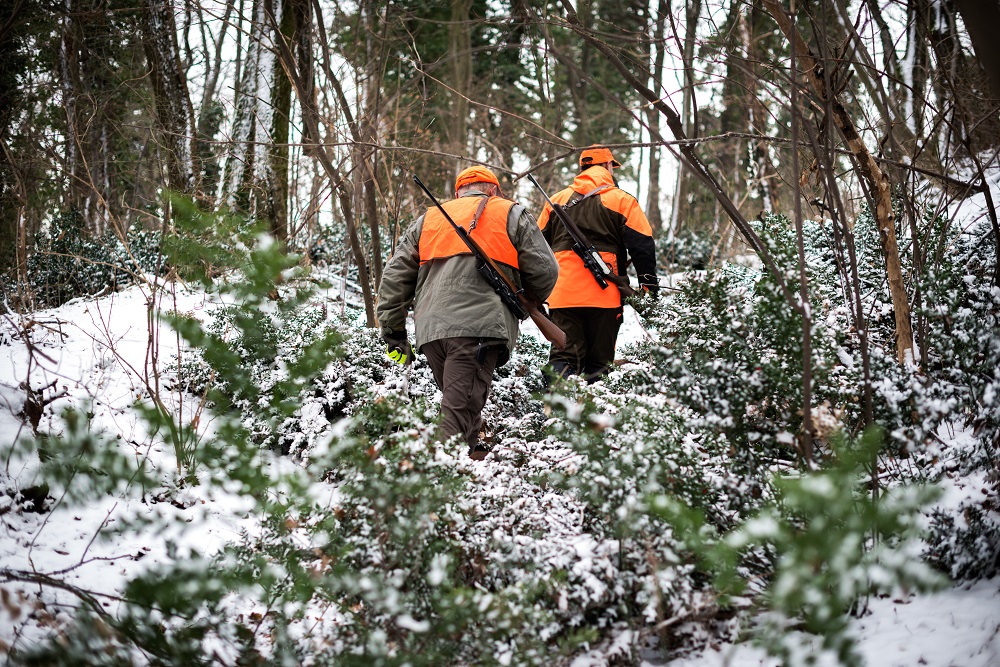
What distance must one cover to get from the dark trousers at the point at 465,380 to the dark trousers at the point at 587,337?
1309mm

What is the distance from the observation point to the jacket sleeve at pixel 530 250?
4398mm

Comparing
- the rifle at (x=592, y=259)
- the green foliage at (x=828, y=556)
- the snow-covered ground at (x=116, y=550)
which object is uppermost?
the rifle at (x=592, y=259)

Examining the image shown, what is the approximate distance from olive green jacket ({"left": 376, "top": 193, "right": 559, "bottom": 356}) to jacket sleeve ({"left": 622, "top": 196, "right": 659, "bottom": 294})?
1116mm

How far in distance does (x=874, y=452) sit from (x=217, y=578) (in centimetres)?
214

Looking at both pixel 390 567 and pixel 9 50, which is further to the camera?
pixel 9 50

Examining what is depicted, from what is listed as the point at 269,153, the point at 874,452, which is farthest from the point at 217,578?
the point at 269,153

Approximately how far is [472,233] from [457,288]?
1.10ft

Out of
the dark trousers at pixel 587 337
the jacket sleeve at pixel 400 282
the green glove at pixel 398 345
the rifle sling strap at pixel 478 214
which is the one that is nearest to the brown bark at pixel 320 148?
the jacket sleeve at pixel 400 282

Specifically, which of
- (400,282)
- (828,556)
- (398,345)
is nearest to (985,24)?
(828,556)

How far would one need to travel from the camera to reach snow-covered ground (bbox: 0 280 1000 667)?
90.5 inches

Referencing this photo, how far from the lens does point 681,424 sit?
3.10m

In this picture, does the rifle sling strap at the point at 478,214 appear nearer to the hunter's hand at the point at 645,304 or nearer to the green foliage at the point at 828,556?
the hunter's hand at the point at 645,304

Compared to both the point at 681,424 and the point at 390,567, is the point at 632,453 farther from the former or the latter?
the point at 390,567

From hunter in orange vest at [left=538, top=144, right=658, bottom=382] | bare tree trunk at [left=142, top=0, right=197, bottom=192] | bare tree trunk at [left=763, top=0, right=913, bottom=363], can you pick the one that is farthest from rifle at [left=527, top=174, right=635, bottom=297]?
bare tree trunk at [left=142, top=0, right=197, bottom=192]
